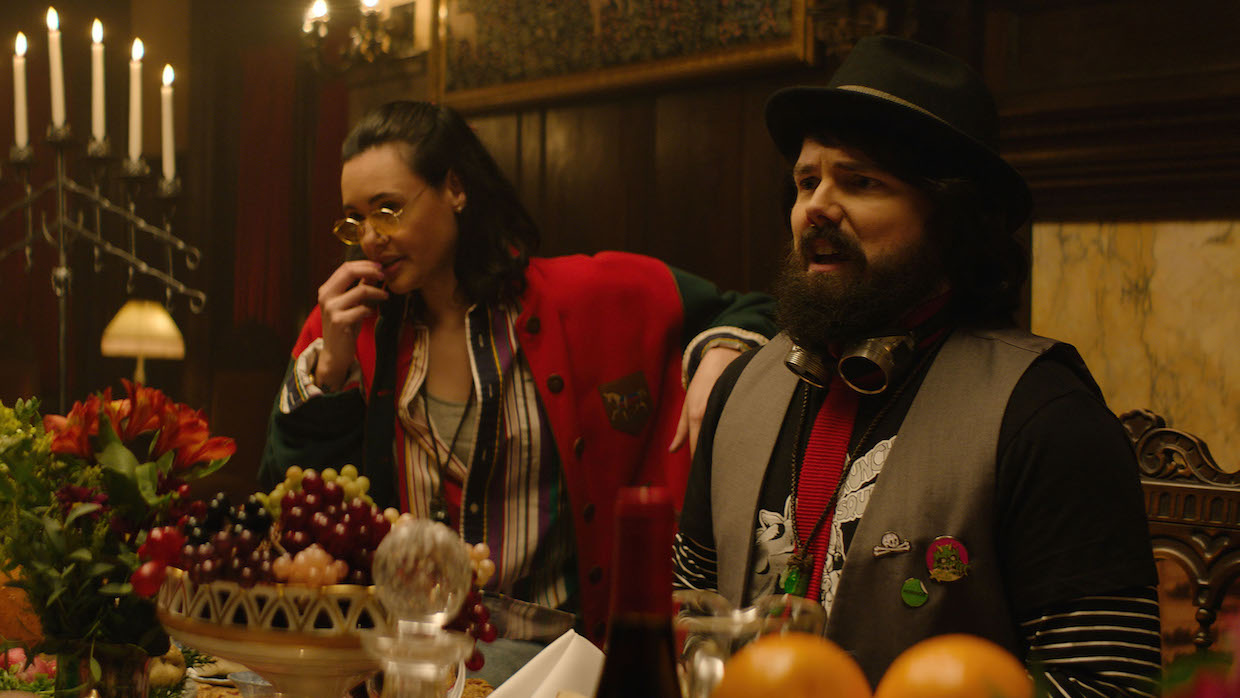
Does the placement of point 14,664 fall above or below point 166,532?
below

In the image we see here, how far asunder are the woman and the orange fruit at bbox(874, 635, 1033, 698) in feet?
4.85

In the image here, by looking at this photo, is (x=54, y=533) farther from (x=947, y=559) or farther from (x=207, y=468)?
(x=947, y=559)

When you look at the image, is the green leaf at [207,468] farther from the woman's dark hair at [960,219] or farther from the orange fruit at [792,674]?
the woman's dark hair at [960,219]

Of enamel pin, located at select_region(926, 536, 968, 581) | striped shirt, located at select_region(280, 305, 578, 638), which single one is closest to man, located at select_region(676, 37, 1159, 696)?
enamel pin, located at select_region(926, 536, 968, 581)

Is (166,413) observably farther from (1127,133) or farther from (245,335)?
(245,335)

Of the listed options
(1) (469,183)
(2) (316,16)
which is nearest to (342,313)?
(1) (469,183)

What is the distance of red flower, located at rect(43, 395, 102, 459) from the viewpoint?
107cm

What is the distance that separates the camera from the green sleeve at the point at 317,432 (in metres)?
2.11

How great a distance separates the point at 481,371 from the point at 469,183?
18.2 inches

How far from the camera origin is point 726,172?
9.91 feet

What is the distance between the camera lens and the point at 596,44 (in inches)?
125

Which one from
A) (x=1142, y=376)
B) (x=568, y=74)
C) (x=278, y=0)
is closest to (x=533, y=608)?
(x=1142, y=376)

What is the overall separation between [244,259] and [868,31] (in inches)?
113

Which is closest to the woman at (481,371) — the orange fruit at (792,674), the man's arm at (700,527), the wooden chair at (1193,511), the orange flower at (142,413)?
the man's arm at (700,527)
